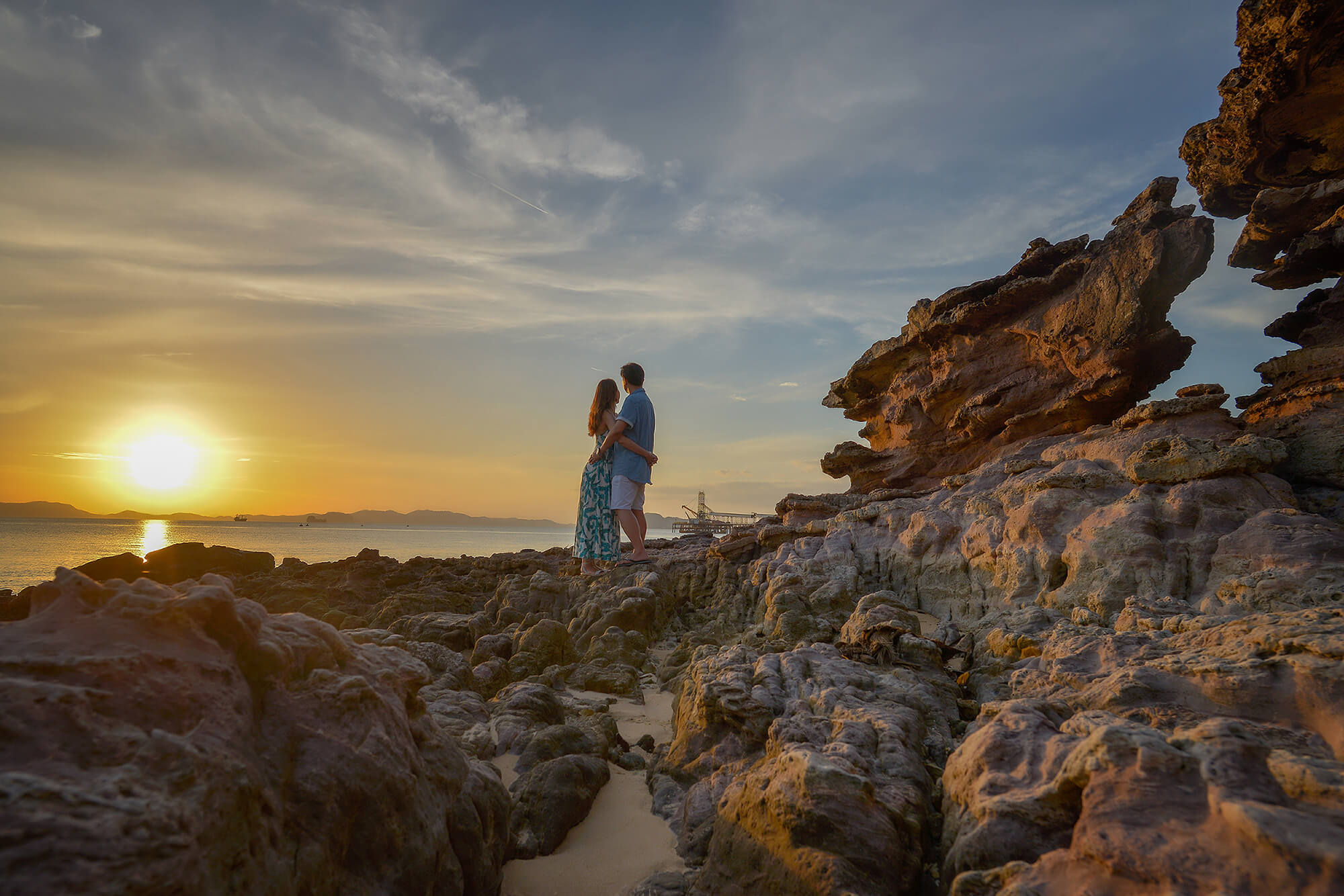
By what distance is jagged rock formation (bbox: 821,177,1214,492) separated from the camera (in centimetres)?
1000

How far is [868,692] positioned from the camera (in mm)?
3906

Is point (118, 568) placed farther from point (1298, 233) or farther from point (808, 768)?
point (1298, 233)

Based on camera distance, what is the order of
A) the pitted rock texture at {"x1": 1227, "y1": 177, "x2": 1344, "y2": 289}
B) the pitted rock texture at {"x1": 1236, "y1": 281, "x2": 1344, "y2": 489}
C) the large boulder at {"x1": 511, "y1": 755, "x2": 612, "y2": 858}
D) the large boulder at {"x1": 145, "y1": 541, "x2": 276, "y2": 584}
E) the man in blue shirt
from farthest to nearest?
the large boulder at {"x1": 145, "y1": 541, "x2": 276, "y2": 584} < the pitted rock texture at {"x1": 1227, "y1": 177, "x2": 1344, "y2": 289} < the man in blue shirt < the pitted rock texture at {"x1": 1236, "y1": 281, "x2": 1344, "y2": 489} < the large boulder at {"x1": 511, "y1": 755, "x2": 612, "y2": 858}

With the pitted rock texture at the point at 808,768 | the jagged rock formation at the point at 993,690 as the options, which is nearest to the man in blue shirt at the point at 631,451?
the jagged rock formation at the point at 993,690

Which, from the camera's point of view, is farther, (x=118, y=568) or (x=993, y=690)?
(x=118, y=568)

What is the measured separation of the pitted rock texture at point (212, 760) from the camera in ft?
5.11

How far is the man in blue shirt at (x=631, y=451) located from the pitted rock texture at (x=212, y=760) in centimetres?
586

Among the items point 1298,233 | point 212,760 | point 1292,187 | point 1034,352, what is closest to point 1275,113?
point 1292,187

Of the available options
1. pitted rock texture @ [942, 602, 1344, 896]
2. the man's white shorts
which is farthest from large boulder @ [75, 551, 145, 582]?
pitted rock texture @ [942, 602, 1344, 896]

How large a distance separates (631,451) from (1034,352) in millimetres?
8170

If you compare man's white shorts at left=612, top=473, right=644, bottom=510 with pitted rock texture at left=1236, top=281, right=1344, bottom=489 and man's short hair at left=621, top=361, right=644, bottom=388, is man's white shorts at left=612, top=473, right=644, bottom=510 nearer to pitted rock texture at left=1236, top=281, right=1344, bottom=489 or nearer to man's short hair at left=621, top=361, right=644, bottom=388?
man's short hair at left=621, top=361, right=644, bottom=388

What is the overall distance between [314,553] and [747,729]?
132 feet

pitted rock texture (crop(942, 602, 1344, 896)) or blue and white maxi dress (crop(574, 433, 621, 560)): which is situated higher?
blue and white maxi dress (crop(574, 433, 621, 560))

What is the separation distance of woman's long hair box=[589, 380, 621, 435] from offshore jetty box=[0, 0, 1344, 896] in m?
2.29
